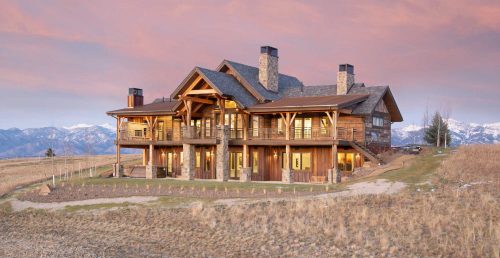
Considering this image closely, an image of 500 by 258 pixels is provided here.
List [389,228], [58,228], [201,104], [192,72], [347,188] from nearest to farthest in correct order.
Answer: [389,228] → [58,228] → [347,188] → [192,72] → [201,104]

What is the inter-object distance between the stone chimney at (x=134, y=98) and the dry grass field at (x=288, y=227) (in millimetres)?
25776

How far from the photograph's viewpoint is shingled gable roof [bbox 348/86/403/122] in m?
40.8

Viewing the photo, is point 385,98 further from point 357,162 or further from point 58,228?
point 58,228

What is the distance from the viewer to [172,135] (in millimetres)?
47594

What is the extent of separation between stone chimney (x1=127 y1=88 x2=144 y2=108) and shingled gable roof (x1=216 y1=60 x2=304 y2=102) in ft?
40.3

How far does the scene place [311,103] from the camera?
39.4 metres

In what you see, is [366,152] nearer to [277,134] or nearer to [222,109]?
[277,134]

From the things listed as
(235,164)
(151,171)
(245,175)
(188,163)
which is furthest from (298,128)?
(151,171)

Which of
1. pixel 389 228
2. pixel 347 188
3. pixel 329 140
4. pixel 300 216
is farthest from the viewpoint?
pixel 329 140

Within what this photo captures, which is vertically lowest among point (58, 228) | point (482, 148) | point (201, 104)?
point (58, 228)

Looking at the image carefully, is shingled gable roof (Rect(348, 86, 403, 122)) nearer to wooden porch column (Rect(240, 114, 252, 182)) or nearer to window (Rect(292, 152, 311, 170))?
window (Rect(292, 152, 311, 170))

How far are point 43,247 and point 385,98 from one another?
32.1m

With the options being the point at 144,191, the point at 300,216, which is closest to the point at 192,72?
the point at 144,191

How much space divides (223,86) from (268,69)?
6497mm
